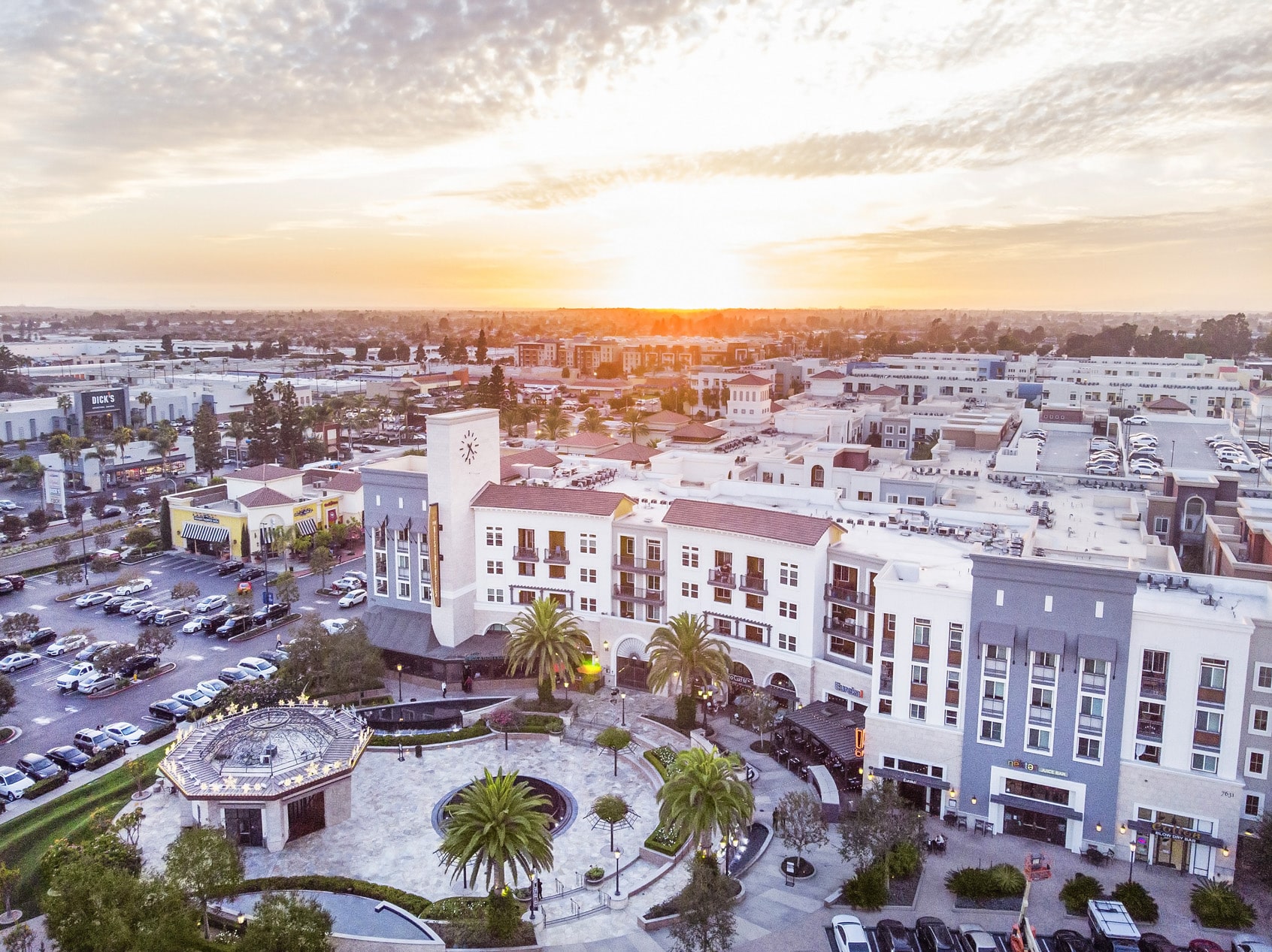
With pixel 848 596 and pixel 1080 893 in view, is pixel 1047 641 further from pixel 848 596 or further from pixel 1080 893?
pixel 848 596

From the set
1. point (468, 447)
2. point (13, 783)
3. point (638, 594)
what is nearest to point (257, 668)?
point (13, 783)

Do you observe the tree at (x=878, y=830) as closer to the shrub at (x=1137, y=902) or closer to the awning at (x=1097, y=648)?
the shrub at (x=1137, y=902)

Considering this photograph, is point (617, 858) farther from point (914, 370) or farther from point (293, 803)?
point (914, 370)

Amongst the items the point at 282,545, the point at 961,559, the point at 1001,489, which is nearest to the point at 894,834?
the point at 961,559

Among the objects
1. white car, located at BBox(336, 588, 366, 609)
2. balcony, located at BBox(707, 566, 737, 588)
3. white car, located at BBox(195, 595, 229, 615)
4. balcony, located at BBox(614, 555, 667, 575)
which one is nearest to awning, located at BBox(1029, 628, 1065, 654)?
balcony, located at BBox(707, 566, 737, 588)

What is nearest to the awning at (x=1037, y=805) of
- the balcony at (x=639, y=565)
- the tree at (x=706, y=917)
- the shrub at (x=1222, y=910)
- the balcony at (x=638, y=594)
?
the shrub at (x=1222, y=910)

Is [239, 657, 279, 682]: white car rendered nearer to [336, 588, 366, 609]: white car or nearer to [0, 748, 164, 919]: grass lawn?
[0, 748, 164, 919]: grass lawn

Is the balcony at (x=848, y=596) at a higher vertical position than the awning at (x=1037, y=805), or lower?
higher
